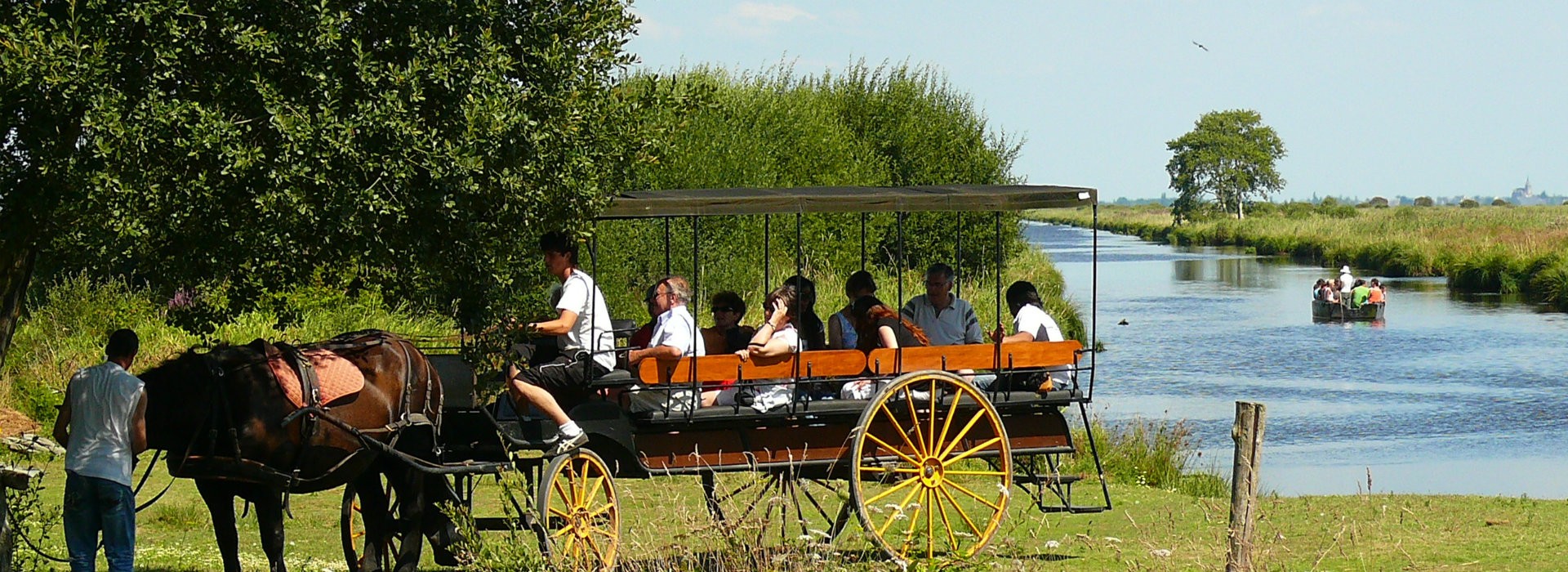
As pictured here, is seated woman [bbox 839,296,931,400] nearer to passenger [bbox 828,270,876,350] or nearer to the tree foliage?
passenger [bbox 828,270,876,350]

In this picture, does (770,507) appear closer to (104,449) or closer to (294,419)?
(294,419)

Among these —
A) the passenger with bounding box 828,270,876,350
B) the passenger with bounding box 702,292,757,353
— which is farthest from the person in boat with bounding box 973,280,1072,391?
the passenger with bounding box 702,292,757,353

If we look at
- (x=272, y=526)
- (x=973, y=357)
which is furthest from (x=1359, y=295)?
(x=272, y=526)

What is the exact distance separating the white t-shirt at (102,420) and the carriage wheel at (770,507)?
2743 millimetres

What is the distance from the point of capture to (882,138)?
40094mm

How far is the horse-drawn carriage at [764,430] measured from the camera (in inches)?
348

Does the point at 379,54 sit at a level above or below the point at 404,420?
above

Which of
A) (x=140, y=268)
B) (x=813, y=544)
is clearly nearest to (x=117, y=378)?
(x=140, y=268)

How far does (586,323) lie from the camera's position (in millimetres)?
9117

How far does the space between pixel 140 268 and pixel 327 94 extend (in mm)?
1556

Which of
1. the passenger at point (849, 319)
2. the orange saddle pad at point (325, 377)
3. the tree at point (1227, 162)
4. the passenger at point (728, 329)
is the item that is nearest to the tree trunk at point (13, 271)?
the orange saddle pad at point (325, 377)

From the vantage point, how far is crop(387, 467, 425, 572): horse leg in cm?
884

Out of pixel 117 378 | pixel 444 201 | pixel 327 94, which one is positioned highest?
pixel 327 94

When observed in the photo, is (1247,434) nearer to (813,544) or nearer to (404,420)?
(813,544)
